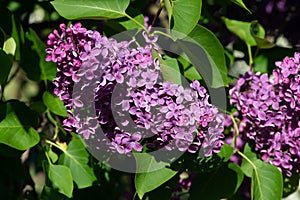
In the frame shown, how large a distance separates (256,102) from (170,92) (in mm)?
357

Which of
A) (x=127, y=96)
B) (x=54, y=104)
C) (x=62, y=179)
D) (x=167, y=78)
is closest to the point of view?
(x=127, y=96)

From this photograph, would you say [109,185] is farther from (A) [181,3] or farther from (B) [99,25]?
(A) [181,3]

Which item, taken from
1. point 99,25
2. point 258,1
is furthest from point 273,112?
point 258,1

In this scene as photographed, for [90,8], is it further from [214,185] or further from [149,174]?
[214,185]

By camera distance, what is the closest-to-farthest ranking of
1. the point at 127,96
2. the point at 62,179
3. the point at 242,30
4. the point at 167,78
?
the point at 127,96, the point at 167,78, the point at 62,179, the point at 242,30

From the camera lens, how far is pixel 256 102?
175 cm

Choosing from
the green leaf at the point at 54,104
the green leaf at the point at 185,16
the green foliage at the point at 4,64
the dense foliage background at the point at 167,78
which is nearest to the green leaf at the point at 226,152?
the dense foliage background at the point at 167,78

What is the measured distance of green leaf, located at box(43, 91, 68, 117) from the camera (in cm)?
190

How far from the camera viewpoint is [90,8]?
5.36 feet

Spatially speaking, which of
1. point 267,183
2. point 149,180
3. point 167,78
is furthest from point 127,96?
point 267,183

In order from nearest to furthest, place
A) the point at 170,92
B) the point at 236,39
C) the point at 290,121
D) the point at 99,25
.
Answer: the point at 170,92, the point at 290,121, the point at 99,25, the point at 236,39

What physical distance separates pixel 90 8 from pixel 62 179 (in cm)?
49

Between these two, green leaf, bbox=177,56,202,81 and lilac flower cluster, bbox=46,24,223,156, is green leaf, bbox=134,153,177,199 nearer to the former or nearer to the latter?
lilac flower cluster, bbox=46,24,223,156

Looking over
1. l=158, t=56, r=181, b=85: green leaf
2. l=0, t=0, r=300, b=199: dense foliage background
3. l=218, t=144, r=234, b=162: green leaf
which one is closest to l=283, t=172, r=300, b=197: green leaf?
l=0, t=0, r=300, b=199: dense foliage background
